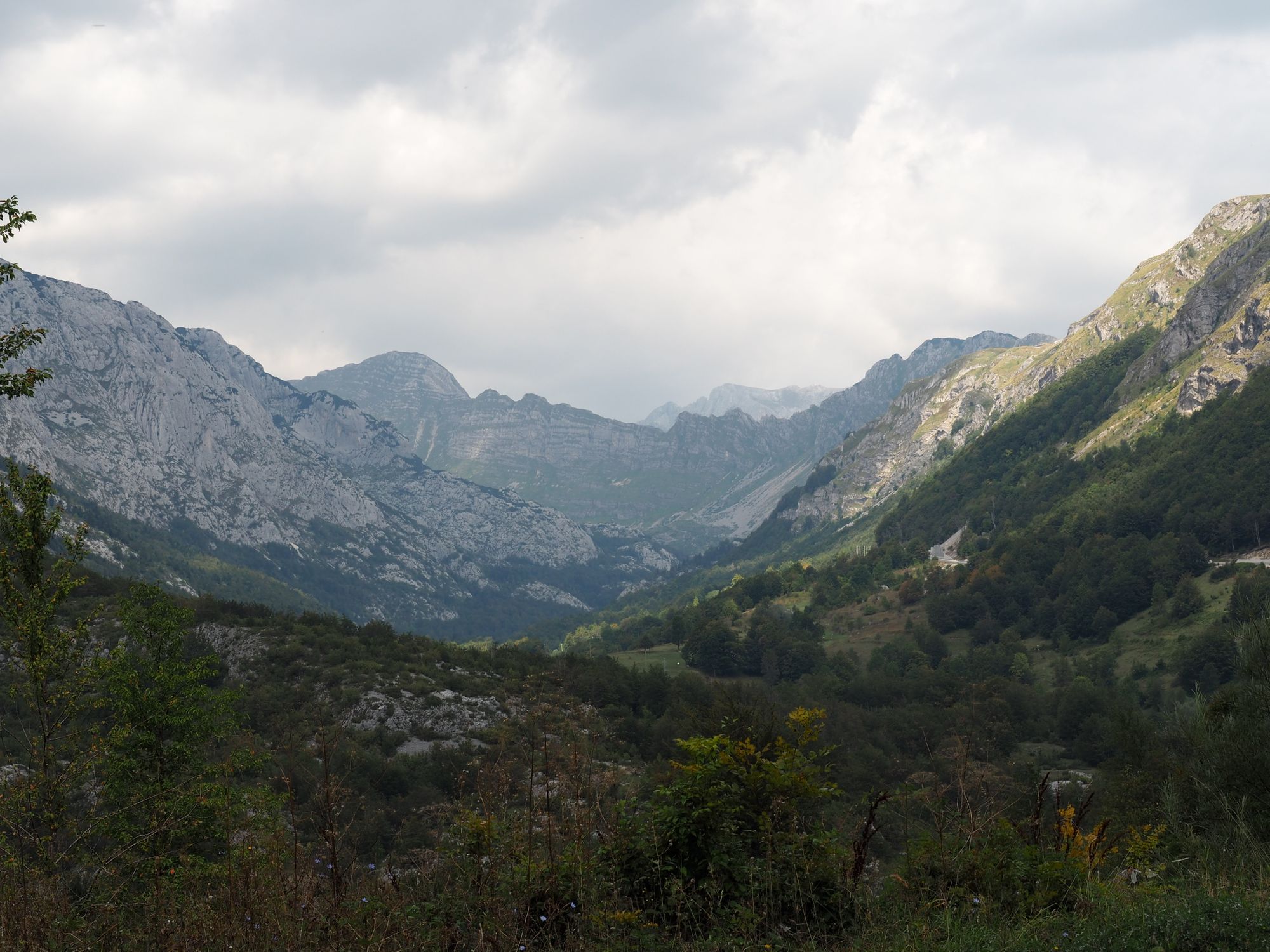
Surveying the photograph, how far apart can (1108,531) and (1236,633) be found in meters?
178

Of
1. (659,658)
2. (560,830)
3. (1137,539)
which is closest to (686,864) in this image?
(560,830)

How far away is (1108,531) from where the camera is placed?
6678 inches

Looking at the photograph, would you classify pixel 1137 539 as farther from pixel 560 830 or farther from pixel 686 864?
pixel 560 830

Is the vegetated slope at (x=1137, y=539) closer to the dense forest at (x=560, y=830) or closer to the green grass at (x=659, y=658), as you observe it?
the green grass at (x=659, y=658)

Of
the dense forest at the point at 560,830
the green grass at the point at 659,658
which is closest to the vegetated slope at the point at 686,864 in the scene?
the dense forest at the point at 560,830

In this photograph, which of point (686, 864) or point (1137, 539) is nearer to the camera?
point (686, 864)

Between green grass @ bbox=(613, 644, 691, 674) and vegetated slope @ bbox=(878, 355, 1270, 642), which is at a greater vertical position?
vegetated slope @ bbox=(878, 355, 1270, 642)

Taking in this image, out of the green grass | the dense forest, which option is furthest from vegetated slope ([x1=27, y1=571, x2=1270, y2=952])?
the green grass

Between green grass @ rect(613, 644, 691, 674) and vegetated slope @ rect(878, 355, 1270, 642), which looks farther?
vegetated slope @ rect(878, 355, 1270, 642)

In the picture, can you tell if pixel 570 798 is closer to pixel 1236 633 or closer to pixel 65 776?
pixel 65 776

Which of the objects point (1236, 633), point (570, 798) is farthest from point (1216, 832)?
point (570, 798)

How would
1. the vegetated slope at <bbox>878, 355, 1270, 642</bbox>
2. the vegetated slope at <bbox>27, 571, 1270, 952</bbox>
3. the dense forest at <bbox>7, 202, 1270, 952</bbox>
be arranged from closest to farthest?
1. the vegetated slope at <bbox>27, 571, 1270, 952</bbox>
2. the dense forest at <bbox>7, 202, 1270, 952</bbox>
3. the vegetated slope at <bbox>878, 355, 1270, 642</bbox>

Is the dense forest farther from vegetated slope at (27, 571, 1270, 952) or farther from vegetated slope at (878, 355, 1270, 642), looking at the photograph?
vegetated slope at (878, 355, 1270, 642)

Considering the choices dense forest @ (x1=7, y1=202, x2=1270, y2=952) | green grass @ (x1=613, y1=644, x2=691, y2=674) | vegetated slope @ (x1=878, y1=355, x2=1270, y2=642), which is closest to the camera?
dense forest @ (x1=7, y1=202, x2=1270, y2=952)
